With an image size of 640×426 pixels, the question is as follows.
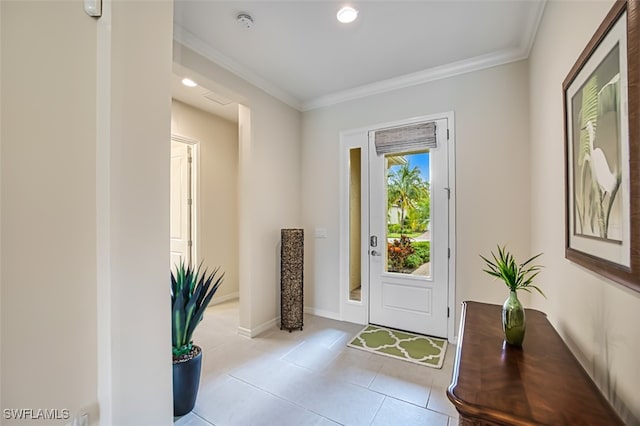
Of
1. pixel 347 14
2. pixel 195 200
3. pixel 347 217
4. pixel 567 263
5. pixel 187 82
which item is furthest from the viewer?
pixel 195 200

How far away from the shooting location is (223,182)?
4316mm

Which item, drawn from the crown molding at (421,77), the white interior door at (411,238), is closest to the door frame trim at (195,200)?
the crown molding at (421,77)

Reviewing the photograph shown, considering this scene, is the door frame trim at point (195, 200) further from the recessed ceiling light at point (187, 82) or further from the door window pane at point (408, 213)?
the door window pane at point (408, 213)

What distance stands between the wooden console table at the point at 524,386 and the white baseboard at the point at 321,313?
2.24 m

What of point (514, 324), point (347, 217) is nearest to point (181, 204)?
point (347, 217)

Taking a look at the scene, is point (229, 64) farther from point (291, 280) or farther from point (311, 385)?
point (311, 385)

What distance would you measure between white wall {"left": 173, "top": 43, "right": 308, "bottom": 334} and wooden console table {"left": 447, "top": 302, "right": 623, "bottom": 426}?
88.8 inches

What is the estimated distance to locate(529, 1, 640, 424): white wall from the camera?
866 millimetres

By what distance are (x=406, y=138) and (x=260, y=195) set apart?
5.70 ft

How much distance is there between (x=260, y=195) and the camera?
3.09m

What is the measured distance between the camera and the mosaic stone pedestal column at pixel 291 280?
10.1ft

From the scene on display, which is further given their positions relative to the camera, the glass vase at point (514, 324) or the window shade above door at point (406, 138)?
the window shade above door at point (406, 138)
